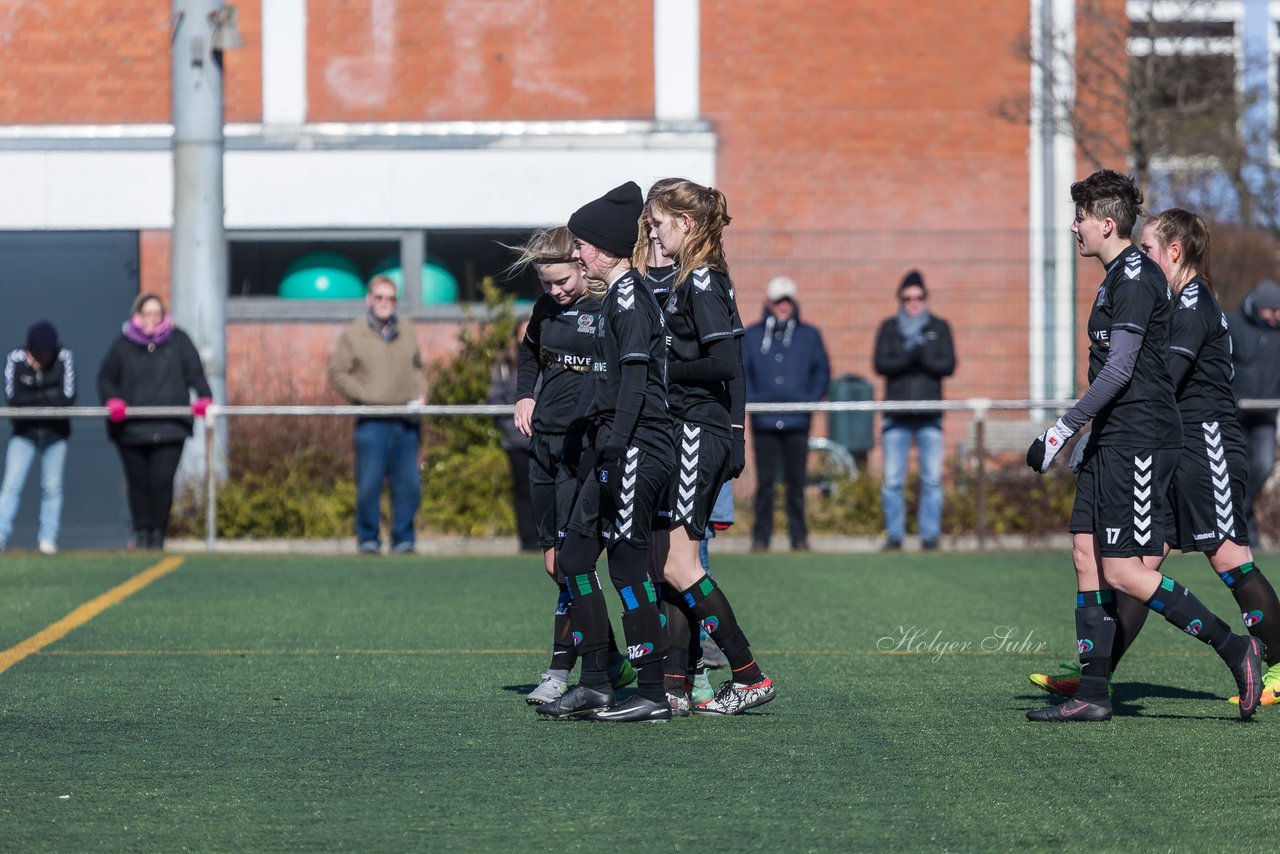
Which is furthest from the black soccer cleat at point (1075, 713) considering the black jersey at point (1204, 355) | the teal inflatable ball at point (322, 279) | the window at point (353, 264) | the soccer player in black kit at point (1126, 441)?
the teal inflatable ball at point (322, 279)

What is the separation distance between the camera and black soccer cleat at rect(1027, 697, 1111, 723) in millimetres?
6422

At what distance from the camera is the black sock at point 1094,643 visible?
21.2 feet

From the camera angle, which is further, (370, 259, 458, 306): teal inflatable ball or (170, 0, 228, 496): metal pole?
(370, 259, 458, 306): teal inflatable ball

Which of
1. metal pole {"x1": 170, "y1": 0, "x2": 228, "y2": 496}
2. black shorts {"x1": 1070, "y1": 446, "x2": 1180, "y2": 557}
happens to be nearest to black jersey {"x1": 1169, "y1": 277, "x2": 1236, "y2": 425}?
black shorts {"x1": 1070, "y1": 446, "x2": 1180, "y2": 557}

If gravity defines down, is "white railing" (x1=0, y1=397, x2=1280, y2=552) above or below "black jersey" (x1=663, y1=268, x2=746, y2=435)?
below

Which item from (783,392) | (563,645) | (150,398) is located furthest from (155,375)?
(563,645)

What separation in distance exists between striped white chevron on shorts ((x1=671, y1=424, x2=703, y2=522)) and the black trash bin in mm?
9793

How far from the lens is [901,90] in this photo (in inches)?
752

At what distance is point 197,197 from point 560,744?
980 centimetres

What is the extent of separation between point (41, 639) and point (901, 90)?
12571 millimetres

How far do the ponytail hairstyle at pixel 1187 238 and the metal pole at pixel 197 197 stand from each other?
952 centimetres

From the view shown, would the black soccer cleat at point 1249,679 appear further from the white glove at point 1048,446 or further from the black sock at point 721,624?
the black sock at point 721,624

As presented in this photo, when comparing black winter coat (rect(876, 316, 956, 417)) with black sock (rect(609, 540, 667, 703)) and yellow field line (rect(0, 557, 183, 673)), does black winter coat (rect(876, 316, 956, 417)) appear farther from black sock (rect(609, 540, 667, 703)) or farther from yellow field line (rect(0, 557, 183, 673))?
black sock (rect(609, 540, 667, 703))

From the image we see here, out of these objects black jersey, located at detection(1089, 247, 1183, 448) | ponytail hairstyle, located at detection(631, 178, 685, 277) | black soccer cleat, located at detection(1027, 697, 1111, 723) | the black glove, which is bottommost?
black soccer cleat, located at detection(1027, 697, 1111, 723)
